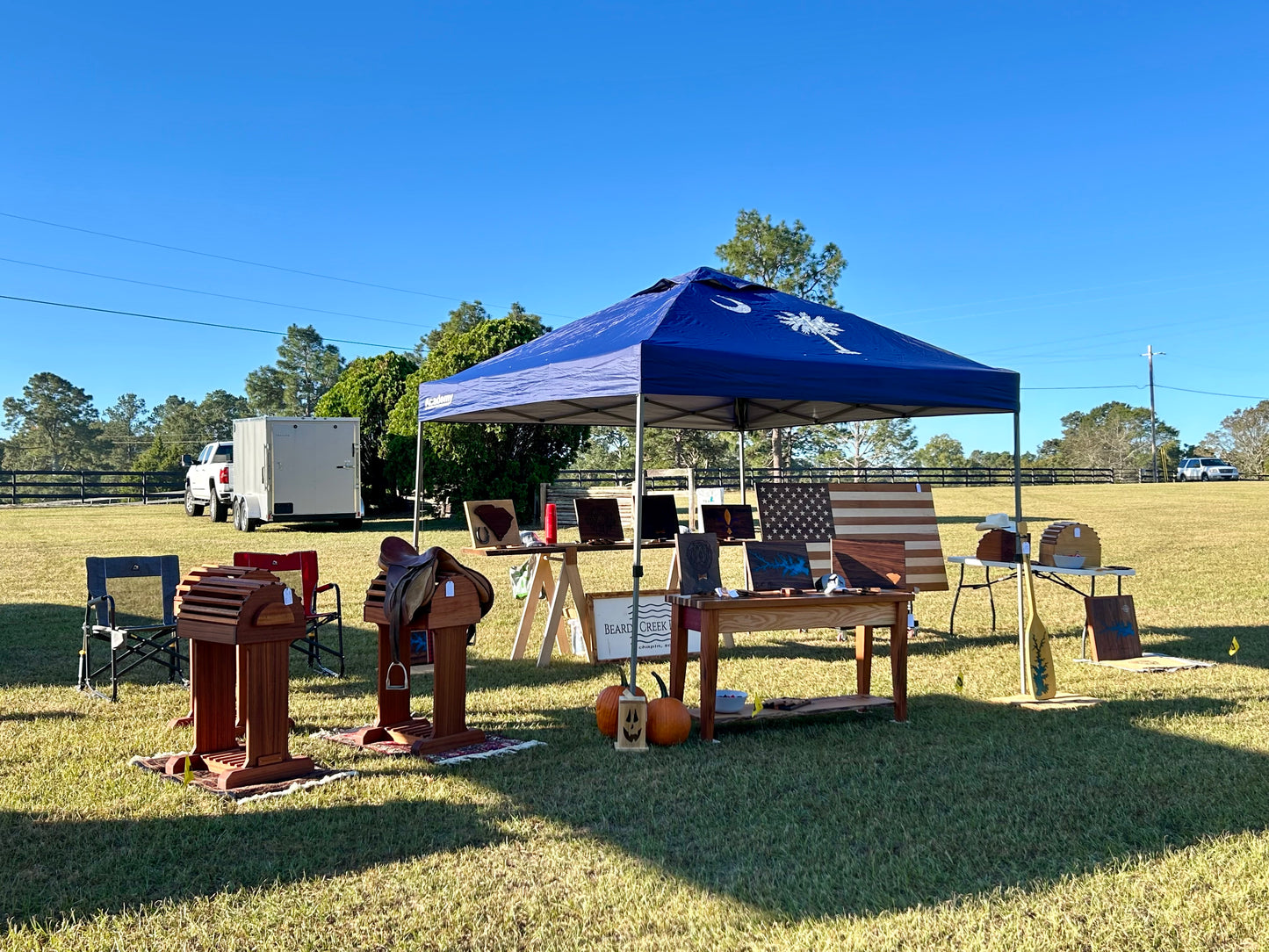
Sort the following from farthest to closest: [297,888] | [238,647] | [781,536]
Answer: [781,536] → [238,647] → [297,888]

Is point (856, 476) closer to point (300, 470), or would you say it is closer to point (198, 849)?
point (300, 470)

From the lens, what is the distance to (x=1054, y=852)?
3570 mm

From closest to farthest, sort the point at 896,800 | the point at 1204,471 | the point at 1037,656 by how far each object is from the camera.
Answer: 1. the point at 896,800
2. the point at 1037,656
3. the point at 1204,471

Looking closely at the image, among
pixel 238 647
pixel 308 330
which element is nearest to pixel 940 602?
pixel 238 647

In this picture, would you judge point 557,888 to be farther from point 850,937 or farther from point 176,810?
point 176,810

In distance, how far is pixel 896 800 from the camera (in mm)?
4176

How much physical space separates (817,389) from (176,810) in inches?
149

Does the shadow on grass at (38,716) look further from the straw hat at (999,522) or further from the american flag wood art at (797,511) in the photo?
the straw hat at (999,522)

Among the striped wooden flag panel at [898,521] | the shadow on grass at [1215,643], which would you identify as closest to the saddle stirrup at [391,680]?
the striped wooden flag panel at [898,521]

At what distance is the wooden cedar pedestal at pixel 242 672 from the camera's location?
4.33 metres

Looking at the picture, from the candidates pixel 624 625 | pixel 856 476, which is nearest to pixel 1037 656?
pixel 624 625

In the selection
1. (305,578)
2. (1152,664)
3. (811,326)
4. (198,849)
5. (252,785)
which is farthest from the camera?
(1152,664)

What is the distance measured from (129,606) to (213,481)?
1724 cm

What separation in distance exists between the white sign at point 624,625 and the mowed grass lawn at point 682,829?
449mm
